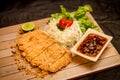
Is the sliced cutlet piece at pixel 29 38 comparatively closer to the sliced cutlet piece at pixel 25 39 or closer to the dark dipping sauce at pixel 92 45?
the sliced cutlet piece at pixel 25 39

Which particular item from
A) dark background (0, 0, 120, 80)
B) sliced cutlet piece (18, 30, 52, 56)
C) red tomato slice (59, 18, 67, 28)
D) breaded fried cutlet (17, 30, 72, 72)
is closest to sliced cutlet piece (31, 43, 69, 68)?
breaded fried cutlet (17, 30, 72, 72)

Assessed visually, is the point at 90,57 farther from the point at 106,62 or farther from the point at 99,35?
the point at 99,35

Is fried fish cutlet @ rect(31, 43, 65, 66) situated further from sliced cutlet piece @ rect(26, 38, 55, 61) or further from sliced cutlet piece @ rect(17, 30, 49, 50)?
sliced cutlet piece @ rect(17, 30, 49, 50)

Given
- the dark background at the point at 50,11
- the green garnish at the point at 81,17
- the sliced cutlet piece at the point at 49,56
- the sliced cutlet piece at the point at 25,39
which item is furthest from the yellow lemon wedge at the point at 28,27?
the dark background at the point at 50,11

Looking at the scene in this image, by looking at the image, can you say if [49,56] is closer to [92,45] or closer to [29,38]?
[29,38]

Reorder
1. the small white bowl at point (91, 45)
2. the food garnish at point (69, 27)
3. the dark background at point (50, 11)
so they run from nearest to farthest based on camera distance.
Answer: the small white bowl at point (91, 45) < the food garnish at point (69, 27) < the dark background at point (50, 11)
